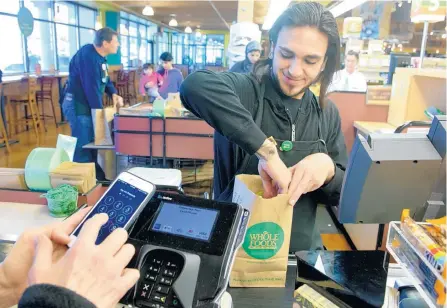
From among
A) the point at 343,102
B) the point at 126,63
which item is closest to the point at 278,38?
the point at 343,102

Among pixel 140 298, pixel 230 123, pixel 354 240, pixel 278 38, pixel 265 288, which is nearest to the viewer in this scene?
pixel 140 298

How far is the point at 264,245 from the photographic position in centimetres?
85

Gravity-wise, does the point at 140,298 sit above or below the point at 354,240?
above

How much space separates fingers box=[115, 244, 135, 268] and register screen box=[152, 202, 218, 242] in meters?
0.11

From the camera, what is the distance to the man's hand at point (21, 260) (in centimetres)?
61

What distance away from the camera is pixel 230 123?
102 centimetres

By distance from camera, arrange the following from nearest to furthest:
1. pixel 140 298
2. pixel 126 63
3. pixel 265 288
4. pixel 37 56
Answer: pixel 140 298 → pixel 265 288 → pixel 37 56 → pixel 126 63

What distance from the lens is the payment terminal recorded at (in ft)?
1.98

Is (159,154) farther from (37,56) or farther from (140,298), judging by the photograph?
(37,56)

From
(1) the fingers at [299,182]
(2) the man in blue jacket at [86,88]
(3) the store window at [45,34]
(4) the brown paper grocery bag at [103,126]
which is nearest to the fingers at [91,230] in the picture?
(1) the fingers at [299,182]

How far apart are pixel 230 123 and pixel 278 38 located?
0.32 metres

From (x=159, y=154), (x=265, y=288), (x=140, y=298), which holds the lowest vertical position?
(x=159, y=154)

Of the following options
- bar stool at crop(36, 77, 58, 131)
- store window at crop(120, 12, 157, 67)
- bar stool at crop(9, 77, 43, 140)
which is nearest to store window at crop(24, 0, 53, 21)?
bar stool at crop(36, 77, 58, 131)

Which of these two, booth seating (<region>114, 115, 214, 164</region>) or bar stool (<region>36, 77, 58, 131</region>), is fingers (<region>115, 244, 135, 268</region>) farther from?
bar stool (<region>36, 77, 58, 131</region>)
